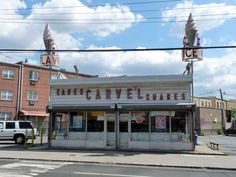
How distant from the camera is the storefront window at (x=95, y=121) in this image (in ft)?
85.9

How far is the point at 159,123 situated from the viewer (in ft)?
83.1

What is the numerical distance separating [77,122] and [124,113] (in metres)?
3.25

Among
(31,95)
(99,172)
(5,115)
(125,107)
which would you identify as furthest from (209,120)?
(99,172)

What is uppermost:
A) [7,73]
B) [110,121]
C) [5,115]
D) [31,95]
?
[7,73]

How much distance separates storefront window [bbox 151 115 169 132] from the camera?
25203 mm

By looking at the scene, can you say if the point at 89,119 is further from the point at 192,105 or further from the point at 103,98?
the point at 192,105

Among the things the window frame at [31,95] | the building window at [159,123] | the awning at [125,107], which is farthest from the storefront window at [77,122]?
the window frame at [31,95]

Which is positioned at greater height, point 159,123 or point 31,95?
point 31,95

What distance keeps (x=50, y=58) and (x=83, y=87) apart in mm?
4874

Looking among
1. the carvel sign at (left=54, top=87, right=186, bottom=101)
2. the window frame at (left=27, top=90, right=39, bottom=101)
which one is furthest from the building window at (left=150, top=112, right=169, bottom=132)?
the window frame at (left=27, top=90, right=39, bottom=101)

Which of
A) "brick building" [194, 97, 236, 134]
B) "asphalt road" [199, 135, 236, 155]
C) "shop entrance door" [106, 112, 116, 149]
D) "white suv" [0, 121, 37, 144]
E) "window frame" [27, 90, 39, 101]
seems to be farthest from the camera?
"brick building" [194, 97, 236, 134]

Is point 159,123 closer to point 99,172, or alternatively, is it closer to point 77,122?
point 77,122

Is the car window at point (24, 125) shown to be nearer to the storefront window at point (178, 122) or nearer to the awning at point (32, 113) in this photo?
the storefront window at point (178, 122)

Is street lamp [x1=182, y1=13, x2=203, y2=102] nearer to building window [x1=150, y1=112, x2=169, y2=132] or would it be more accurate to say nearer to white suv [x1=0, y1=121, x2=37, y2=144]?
building window [x1=150, y1=112, x2=169, y2=132]
